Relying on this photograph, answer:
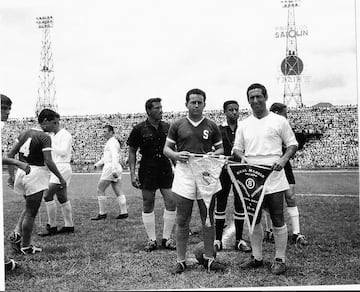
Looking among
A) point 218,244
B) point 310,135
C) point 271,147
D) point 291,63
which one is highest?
point 291,63

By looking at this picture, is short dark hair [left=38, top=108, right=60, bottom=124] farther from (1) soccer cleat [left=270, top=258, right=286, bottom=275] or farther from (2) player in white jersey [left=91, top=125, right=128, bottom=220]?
(1) soccer cleat [left=270, top=258, right=286, bottom=275]

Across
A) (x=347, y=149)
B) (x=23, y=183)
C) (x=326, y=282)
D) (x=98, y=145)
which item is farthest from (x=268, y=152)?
(x=98, y=145)

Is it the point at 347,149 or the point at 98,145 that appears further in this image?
the point at 98,145

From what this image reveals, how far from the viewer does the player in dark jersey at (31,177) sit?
16.3 feet

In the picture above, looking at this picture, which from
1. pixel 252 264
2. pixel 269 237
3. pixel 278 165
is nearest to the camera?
pixel 278 165

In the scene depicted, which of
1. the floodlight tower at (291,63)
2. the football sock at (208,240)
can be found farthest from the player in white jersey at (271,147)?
the floodlight tower at (291,63)

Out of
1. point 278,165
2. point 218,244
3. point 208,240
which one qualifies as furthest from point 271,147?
point 218,244

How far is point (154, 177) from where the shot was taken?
5191 mm

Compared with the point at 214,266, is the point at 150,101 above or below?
above

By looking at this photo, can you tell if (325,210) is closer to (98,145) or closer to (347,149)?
(347,149)

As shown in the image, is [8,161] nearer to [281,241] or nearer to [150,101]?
[150,101]

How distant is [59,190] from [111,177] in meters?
1.19

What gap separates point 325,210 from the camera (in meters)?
7.23

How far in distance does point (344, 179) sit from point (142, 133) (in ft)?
24.3
